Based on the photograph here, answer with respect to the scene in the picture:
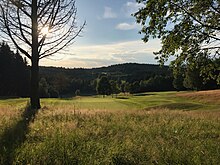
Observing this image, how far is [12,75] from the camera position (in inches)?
2670

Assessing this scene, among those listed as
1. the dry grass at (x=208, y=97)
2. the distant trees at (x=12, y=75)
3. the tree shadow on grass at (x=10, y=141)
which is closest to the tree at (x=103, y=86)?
the distant trees at (x=12, y=75)

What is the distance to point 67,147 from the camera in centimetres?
580

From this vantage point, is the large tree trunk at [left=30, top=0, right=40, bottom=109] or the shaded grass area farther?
the large tree trunk at [left=30, top=0, right=40, bottom=109]

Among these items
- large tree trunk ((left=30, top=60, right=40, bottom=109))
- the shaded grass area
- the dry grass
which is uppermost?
large tree trunk ((left=30, top=60, right=40, bottom=109))

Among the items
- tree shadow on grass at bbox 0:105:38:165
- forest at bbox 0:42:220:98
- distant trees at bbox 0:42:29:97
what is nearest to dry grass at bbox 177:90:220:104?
forest at bbox 0:42:220:98

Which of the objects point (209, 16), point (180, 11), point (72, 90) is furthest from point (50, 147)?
point (72, 90)

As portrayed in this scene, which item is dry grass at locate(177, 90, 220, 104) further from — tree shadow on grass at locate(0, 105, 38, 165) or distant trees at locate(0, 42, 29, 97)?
distant trees at locate(0, 42, 29, 97)

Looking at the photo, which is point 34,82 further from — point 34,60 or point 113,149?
point 113,149

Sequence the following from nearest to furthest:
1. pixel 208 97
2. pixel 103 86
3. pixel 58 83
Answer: pixel 208 97 → pixel 103 86 → pixel 58 83

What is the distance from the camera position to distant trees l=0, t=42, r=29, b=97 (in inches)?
2648

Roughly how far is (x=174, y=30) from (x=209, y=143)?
434cm

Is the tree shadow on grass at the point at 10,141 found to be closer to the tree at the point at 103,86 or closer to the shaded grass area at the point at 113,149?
the shaded grass area at the point at 113,149

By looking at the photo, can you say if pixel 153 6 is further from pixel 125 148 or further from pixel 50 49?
pixel 50 49

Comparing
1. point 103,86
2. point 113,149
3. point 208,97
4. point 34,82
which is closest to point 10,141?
point 113,149
